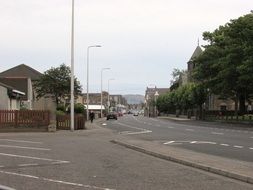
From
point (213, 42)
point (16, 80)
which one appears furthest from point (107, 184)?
point (213, 42)

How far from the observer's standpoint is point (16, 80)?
73375 mm

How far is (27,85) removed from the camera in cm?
7300

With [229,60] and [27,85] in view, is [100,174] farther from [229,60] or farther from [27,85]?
[27,85]

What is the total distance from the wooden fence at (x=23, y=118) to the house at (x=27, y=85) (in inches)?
415

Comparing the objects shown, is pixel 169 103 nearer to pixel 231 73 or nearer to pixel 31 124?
pixel 231 73

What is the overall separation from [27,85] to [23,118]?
32.7 metres

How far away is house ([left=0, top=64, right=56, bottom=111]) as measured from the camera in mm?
72562

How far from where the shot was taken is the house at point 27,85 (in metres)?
72.6

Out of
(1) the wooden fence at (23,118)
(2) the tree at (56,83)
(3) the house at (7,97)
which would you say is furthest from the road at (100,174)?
(2) the tree at (56,83)

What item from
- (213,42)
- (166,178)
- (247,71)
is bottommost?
(166,178)

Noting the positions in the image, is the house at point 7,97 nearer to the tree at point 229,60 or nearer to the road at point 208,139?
the road at point 208,139

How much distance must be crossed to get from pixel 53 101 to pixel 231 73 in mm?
26639

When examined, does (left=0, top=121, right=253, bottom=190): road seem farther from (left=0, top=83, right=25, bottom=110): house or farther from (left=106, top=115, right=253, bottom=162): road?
(left=0, top=83, right=25, bottom=110): house

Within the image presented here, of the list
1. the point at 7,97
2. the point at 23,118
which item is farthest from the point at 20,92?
the point at 23,118
